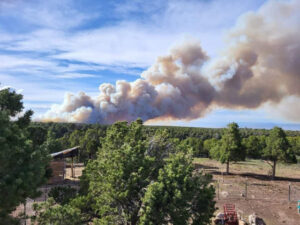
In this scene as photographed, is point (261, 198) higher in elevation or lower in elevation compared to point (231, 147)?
lower

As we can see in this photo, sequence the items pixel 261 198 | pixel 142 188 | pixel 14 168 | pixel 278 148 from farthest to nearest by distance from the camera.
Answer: pixel 278 148, pixel 261 198, pixel 142 188, pixel 14 168

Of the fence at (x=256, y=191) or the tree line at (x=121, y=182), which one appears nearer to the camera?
the tree line at (x=121, y=182)

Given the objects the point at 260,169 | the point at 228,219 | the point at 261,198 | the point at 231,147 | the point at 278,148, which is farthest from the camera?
the point at 260,169

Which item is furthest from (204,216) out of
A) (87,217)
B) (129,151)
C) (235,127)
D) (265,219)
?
(235,127)

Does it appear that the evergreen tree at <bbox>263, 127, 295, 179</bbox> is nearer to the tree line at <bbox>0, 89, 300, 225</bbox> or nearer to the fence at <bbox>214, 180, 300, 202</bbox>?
the fence at <bbox>214, 180, 300, 202</bbox>

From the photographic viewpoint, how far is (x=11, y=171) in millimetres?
8945

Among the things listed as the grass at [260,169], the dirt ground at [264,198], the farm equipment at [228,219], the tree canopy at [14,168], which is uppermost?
the tree canopy at [14,168]

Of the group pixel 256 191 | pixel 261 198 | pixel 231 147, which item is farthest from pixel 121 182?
pixel 231 147

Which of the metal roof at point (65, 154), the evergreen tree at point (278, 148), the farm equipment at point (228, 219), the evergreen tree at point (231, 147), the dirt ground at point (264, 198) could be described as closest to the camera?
the farm equipment at point (228, 219)

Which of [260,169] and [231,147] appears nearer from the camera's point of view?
[231,147]

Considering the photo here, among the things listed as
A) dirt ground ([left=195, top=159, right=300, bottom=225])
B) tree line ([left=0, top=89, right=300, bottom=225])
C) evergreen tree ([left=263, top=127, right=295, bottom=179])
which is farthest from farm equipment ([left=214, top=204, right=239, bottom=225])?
evergreen tree ([left=263, top=127, right=295, bottom=179])

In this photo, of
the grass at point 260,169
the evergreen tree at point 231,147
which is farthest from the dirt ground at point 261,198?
the grass at point 260,169

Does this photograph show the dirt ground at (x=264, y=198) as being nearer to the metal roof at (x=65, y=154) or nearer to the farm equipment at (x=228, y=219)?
the farm equipment at (x=228, y=219)

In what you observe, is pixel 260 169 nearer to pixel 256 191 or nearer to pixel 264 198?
pixel 256 191
